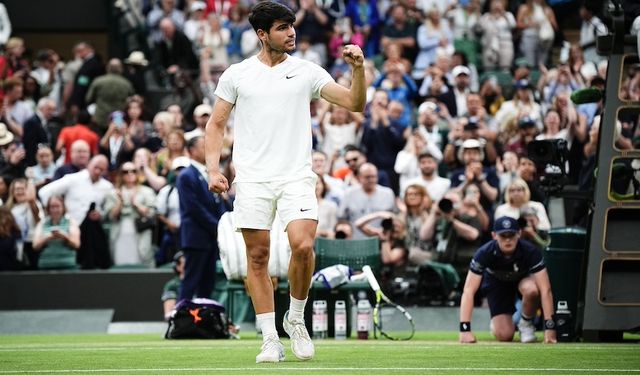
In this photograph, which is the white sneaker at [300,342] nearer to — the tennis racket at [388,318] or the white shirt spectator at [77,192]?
the tennis racket at [388,318]

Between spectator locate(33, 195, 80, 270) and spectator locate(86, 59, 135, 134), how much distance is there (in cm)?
442

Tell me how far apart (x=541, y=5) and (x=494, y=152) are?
23.5ft

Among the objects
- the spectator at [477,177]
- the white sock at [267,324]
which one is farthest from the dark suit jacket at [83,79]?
the white sock at [267,324]

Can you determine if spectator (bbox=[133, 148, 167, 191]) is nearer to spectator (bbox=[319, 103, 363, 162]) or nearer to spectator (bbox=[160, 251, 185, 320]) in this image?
spectator (bbox=[319, 103, 363, 162])

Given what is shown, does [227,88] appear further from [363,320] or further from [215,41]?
[215,41]

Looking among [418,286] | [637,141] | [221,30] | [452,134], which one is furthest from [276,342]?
[221,30]

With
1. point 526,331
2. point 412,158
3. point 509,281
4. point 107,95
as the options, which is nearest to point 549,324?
point 526,331

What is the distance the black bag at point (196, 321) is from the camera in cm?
1587

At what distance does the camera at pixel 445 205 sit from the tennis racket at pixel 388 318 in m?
1.45

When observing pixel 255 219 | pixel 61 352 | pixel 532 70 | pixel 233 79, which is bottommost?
pixel 61 352

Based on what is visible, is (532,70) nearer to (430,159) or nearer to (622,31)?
(430,159)

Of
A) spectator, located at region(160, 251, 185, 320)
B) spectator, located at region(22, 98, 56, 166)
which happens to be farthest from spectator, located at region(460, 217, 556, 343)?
spectator, located at region(22, 98, 56, 166)

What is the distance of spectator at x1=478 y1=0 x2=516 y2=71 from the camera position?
26.9m

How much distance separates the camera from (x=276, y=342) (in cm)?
1040
